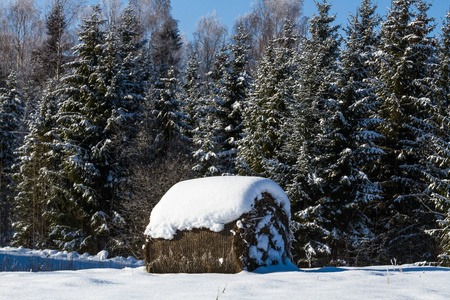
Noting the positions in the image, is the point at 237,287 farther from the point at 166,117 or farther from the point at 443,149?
the point at 166,117

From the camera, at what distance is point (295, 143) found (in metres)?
20.0

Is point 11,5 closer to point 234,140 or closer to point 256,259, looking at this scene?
point 234,140

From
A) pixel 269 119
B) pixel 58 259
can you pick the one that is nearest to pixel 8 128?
pixel 58 259

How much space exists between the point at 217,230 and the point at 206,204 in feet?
1.33

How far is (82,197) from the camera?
21.0 meters

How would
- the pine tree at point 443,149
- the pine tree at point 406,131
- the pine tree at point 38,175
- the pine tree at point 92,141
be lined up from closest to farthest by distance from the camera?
1. the pine tree at point 443,149
2. the pine tree at point 406,131
3. the pine tree at point 92,141
4. the pine tree at point 38,175

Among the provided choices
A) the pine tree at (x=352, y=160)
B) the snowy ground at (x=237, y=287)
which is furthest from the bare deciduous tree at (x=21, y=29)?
the snowy ground at (x=237, y=287)

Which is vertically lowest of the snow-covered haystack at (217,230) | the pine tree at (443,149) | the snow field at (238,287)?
the snow field at (238,287)

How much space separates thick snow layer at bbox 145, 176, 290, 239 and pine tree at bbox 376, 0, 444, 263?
44.9ft

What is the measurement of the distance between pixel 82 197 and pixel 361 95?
48.1 ft

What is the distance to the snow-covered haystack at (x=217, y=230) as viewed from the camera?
561cm

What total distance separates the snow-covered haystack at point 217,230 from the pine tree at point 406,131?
13.5 metres

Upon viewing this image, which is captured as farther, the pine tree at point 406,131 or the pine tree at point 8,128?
the pine tree at point 8,128

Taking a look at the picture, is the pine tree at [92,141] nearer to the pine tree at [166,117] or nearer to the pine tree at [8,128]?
the pine tree at [166,117]
